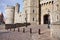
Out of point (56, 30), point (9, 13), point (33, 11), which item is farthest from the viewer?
point (9, 13)

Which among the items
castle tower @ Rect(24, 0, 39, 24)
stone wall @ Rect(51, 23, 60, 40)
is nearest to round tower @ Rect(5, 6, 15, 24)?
castle tower @ Rect(24, 0, 39, 24)

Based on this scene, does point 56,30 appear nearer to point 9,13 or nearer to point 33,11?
point 33,11

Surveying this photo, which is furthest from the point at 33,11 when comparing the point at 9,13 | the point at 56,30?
the point at 56,30

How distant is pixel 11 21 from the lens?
187 feet

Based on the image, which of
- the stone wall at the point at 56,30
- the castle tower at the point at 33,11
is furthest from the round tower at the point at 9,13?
the stone wall at the point at 56,30

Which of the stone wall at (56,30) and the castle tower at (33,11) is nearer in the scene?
the stone wall at (56,30)

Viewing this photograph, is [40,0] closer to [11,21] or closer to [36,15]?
[36,15]

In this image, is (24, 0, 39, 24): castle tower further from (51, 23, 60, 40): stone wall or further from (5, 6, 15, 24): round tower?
(51, 23, 60, 40): stone wall

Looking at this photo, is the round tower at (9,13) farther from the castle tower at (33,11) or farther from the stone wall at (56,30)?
the stone wall at (56,30)

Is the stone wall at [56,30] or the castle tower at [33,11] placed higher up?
the castle tower at [33,11]

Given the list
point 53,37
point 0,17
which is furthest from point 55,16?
point 0,17

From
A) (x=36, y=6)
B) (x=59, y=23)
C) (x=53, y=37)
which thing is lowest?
(x=53, y=37)

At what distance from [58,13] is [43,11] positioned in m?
13.3

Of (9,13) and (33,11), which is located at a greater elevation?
(9,13)
